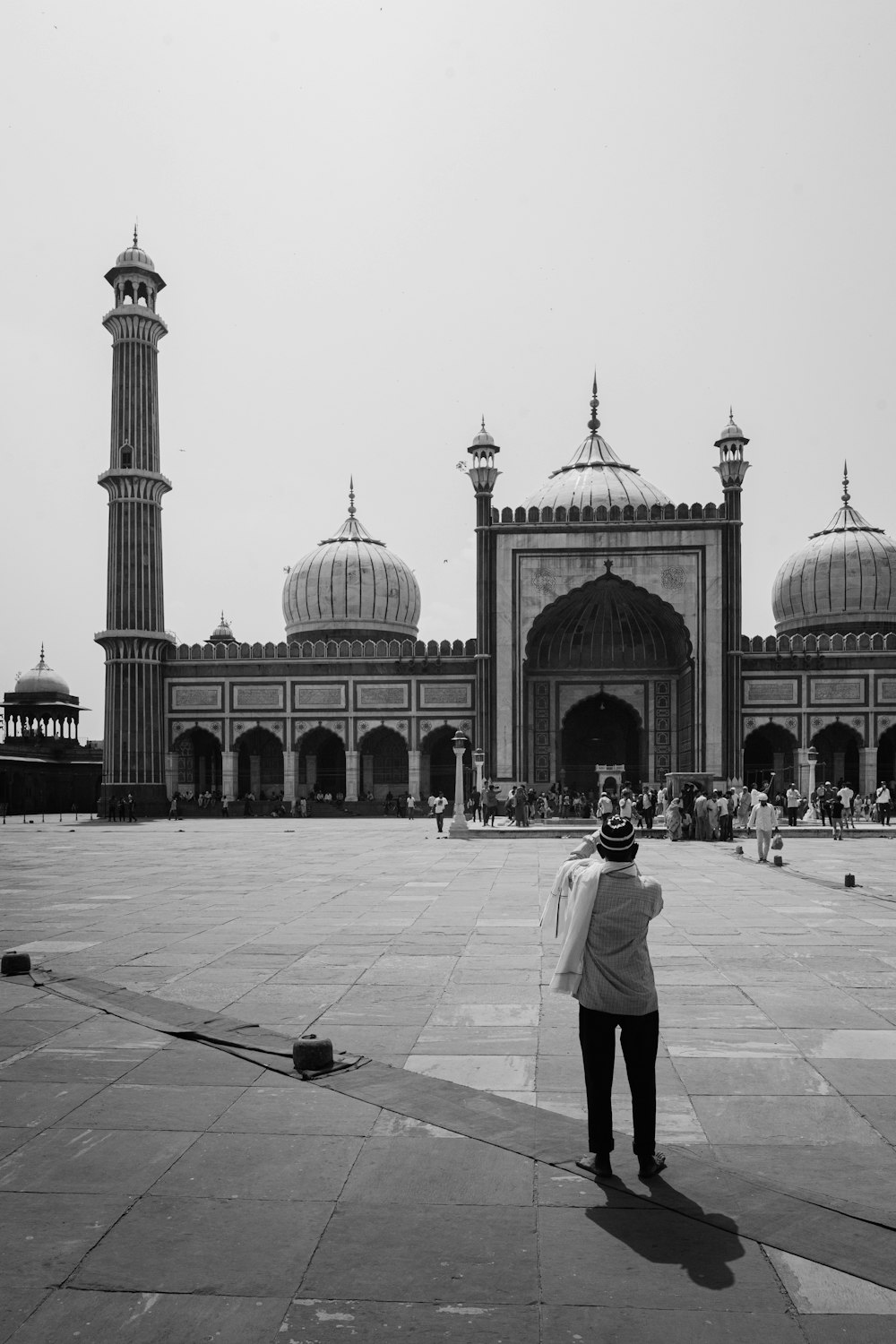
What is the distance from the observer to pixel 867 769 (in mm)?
40594

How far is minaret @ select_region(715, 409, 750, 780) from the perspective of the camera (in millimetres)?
39281

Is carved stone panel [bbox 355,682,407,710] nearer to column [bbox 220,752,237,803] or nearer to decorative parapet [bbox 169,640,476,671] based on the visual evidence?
decorative parapet [bbox 169,640,476,671]

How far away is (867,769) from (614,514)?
1157 centimetres

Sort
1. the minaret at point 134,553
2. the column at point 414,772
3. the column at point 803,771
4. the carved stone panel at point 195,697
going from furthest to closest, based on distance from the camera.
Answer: the carved stone panel at point 195,697 → the column at point 414,772 → the minaret at point 134,553 → the column at point 803,771

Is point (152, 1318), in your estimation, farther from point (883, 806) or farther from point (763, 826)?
point (883, 806)

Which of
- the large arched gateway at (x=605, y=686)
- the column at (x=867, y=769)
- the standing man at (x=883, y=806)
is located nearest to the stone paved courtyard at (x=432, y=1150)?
the standing man at (x=883, y=806)

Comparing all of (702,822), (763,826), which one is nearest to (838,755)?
(702,822)

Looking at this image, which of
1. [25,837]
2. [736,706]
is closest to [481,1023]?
[25,837]

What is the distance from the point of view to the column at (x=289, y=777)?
41.5m

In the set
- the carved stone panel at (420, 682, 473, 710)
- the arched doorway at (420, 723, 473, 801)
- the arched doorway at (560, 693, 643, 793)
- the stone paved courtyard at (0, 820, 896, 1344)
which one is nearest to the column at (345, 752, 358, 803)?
the arched doorway at (420, 723, 473, 801)

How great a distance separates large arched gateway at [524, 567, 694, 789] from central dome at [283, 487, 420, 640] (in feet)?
25.2

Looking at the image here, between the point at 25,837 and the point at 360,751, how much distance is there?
56.5ft

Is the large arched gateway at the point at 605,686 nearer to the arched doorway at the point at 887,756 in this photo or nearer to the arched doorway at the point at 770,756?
the arched doorway at the point at 770,756

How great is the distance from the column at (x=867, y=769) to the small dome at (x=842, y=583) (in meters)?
6.62
